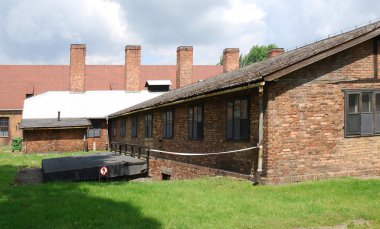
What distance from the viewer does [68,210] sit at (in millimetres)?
7996

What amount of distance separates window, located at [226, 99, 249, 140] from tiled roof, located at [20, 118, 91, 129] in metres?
22.4

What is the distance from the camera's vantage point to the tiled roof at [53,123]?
32125 mm

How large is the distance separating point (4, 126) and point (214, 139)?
34.5 m

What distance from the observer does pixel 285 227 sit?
686 cm

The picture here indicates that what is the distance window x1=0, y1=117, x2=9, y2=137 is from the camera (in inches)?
1667

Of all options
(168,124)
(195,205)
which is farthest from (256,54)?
(195,205)

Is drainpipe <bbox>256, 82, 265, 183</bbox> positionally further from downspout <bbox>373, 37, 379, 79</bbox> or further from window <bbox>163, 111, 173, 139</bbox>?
window <bbox>163, 111, 173, 139</bbox>

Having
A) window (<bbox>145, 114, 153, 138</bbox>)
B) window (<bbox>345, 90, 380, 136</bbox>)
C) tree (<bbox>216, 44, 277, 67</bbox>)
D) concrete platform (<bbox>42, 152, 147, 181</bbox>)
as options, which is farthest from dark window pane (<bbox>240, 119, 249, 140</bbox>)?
tree (<bbox>216, 44, 277, 67</bbox>)

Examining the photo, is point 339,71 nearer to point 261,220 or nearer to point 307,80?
point 307,80

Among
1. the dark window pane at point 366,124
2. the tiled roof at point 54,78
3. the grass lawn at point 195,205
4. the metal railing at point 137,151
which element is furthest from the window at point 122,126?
the dark window pane at point 366,124

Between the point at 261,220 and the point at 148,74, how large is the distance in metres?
39.4

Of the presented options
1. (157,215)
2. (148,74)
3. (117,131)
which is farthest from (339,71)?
(148,74)

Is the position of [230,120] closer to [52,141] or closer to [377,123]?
[377,123]

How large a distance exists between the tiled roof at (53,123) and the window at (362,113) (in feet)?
83.0
